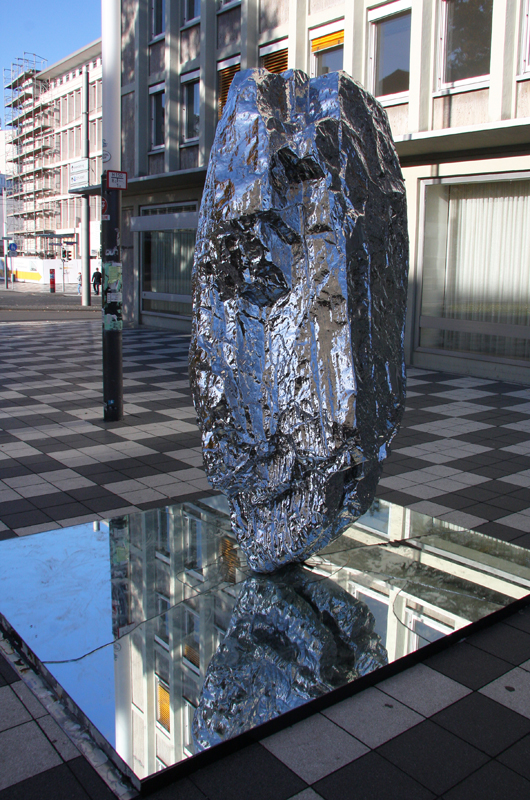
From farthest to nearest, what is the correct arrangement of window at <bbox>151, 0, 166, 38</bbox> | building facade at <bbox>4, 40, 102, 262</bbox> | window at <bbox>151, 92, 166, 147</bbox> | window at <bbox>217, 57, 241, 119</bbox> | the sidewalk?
building facade at <bbox>4, 40, 102, 262</bbox> < window at <bbox>151, 92, 166, 147</bbox> < window at <bbox>151, 0, 166, 38</bbox> < window at <bbox>217, 57, 241, 119</bbox> < the sidewalk

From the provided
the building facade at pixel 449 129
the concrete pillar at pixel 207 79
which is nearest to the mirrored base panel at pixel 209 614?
the building facade at pixel 449 129

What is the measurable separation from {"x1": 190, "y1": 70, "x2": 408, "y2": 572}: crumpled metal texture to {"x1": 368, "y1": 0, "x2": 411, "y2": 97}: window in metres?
10.2

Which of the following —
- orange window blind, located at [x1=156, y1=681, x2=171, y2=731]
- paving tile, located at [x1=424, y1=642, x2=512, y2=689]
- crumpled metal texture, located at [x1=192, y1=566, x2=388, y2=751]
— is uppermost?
crumpled metal texture, located at [x1=192, y1=566, x2=388, y2=751]

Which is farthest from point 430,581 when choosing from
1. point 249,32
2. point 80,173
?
point 80,173

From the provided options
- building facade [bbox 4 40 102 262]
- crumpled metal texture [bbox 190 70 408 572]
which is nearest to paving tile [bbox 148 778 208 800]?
crumpled metal texture [bbox 190 70 408 572]

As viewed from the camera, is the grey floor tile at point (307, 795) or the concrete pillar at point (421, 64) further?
the concrete pillar at point (421, 64)

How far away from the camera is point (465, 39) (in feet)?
37.7

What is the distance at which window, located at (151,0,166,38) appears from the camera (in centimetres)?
1953

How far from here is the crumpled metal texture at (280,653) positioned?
277cm

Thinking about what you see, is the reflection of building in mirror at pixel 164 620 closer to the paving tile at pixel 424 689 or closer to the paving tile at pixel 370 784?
the paving tile at pixel 370 784

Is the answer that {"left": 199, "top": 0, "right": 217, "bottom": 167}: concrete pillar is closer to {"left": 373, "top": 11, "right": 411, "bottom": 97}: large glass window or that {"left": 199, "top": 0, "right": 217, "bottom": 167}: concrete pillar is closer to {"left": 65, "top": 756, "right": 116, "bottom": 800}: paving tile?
{"left": 373, "top": 11, "right": 411, "bottom": 97}: large glass window

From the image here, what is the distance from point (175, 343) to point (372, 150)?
13280 mm

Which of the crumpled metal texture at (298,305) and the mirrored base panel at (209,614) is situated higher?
the crumpled metal texture at (298,305)

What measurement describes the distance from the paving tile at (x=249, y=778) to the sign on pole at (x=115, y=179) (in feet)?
20.3
